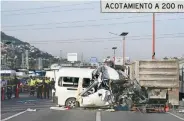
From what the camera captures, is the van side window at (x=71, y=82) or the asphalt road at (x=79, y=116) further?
the van side window at (x=71, y=82)

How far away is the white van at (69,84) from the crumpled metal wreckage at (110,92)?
0.51 metres

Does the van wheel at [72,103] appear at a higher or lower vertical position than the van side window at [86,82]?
lower

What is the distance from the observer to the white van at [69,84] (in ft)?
80.3

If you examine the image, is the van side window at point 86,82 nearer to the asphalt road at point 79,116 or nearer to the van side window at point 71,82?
the van side window at point 71,82

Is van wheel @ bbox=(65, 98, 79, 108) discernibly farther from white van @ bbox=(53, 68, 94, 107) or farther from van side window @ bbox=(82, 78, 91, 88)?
van side window @ bbox=(82, 78, 91, 88)

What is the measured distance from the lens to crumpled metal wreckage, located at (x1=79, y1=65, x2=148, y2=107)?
77.4 feet

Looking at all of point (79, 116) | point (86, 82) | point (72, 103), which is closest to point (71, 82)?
point (86, 82)

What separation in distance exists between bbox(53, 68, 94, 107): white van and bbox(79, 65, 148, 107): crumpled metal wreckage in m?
0.51

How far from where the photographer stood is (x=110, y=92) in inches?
944

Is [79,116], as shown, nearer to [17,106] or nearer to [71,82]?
[71,82]

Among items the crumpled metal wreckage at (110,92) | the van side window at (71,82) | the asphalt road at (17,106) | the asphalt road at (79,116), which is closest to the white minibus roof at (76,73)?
the van side window at (71,82)

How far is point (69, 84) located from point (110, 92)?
2451 millimetres

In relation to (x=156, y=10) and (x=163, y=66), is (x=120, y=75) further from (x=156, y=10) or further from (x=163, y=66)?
(x=156, y=10)

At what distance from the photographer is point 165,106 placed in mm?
23000
